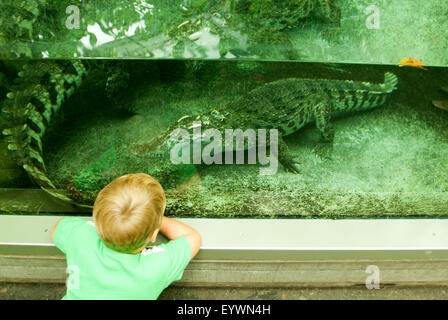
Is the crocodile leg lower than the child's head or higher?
higher

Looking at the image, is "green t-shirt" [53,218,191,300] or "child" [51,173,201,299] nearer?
"child" [51,173,201,299]

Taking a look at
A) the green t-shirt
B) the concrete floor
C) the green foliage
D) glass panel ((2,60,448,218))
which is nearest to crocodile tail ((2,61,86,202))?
glass panel ((2,60,448,218))

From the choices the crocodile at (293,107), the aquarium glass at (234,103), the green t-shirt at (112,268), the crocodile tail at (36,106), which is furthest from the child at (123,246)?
the crocodile at (293,107)

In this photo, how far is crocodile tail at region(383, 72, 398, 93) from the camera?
95.3 inches

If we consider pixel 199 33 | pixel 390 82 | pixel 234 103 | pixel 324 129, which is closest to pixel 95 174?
pixel 199 33

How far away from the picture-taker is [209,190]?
1805mm

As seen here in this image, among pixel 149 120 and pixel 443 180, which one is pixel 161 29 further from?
pixel 443 180

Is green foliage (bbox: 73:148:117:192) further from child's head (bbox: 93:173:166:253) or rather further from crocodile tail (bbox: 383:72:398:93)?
crocodile tail (bbox: 383:72:398:93)

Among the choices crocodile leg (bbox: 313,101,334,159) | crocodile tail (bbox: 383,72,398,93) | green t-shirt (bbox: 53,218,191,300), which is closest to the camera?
green t-shirt (bbox: 53,218,191,300)

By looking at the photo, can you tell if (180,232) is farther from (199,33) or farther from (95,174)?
(199,33)

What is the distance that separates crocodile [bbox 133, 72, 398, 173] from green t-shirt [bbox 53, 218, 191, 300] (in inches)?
37.2

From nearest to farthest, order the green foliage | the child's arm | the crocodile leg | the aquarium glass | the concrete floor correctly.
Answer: the child's arm < the aquarium glass < the green foliage < the concrete floor < the crocodile leg

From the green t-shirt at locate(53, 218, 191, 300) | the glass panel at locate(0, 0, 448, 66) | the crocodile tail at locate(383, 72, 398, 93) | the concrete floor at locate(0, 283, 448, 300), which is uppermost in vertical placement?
the glass panel at locate(0, 0, 448, 66)
